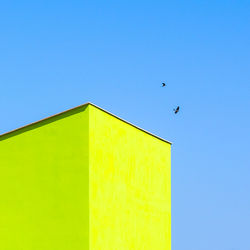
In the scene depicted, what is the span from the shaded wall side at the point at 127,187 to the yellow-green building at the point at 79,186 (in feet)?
0.07

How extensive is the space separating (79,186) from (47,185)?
3.15 ft

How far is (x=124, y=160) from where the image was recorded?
13719mm

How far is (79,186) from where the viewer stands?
12445 mm

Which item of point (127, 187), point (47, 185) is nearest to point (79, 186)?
point (47, 185)

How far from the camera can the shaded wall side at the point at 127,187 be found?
1262 cm

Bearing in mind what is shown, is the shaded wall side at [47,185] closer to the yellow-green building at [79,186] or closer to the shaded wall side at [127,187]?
the yellow-green building at [79,186]

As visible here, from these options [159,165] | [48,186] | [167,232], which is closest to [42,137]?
[48,186]

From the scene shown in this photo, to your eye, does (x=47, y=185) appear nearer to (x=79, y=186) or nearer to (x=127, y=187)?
(x=79, y=186)

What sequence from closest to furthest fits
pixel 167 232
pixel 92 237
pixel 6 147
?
1. pixel 92 237
2. pixel 6 147
3. pixel 167 232

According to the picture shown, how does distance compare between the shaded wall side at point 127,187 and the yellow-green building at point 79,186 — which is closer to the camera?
the yellow-green building at point 79,186

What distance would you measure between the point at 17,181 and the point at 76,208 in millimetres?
2112

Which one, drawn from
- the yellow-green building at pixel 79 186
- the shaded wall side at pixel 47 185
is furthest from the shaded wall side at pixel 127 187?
the shaded wall side at pixel 47 185

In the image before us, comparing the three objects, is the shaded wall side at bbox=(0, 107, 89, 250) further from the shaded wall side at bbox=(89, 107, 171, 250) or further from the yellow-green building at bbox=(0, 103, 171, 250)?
the shaded wall side at bbox=(89, 107, 171, 250)

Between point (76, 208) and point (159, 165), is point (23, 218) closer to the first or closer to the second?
point (76, 208)
